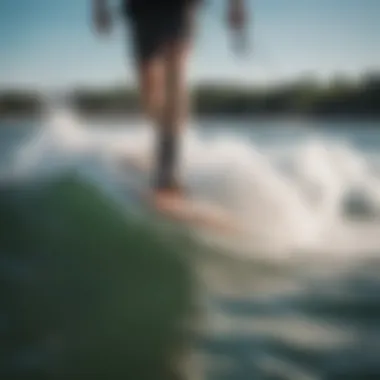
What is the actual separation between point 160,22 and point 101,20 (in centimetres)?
11

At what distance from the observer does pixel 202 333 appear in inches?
46.4

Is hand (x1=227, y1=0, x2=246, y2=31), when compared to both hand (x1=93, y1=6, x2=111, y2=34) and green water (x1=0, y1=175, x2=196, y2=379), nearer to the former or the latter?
hand (x1=93, y1=6, x2=111, y2=34)

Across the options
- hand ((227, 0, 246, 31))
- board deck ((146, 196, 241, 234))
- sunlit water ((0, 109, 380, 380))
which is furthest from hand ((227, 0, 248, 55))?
board deck ((146, 196, 241, 234))

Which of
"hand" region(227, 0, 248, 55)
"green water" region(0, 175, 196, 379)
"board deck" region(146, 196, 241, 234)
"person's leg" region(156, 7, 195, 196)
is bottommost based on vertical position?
"green water" region(0, 175, 196, 379)

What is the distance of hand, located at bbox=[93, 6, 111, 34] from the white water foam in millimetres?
179

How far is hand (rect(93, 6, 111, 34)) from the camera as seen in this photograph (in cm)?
Answer: 121

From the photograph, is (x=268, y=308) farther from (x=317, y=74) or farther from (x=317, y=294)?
(x=317, y=74)

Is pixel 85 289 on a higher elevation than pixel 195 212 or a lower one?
lower

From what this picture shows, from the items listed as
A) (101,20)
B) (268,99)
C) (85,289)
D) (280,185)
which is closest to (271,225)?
(280,185)

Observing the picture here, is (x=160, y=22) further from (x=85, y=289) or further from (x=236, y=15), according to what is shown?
(x=85, y=289)

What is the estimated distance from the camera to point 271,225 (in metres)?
1.20

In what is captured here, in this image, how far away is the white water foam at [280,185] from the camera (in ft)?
3.92

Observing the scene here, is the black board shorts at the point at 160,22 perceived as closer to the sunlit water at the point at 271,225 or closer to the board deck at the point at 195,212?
the sunlit water at the point at 271,225

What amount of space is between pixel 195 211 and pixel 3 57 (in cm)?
45
